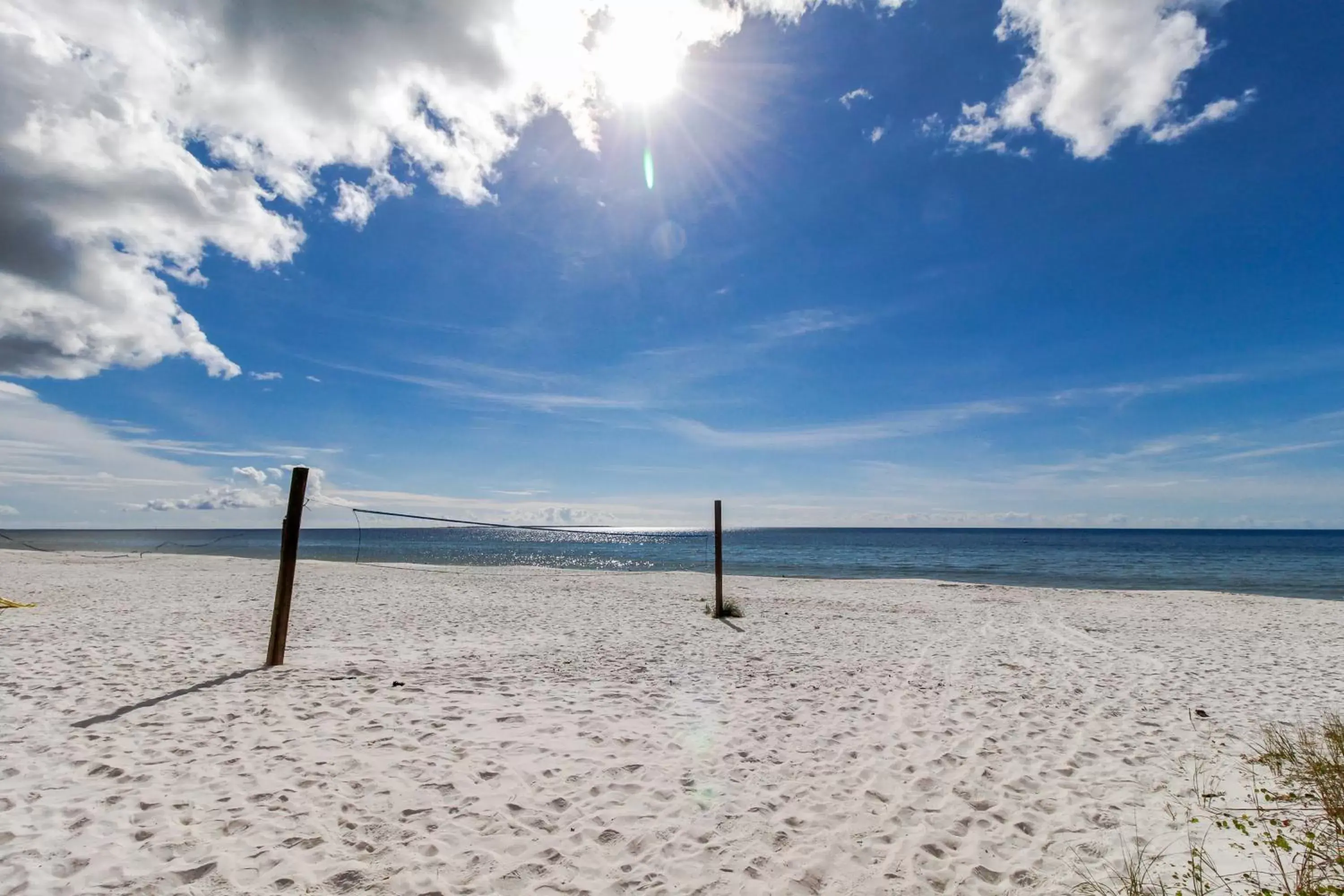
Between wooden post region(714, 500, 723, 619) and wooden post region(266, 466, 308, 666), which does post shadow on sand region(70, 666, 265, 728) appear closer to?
wooden post region(266, 466, 308, 666)

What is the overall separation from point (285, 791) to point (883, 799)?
4226 mm

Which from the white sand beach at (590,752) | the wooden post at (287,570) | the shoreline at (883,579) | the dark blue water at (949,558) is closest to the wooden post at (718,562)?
the white sand beach at (590,752)

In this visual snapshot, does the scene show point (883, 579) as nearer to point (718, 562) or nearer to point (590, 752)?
point (718, 562)

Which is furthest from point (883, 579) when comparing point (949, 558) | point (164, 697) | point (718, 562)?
point (164, 697)

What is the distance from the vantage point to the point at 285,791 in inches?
163

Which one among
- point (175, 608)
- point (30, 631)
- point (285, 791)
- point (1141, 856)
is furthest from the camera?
point (175, 608)

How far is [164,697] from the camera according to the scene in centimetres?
602

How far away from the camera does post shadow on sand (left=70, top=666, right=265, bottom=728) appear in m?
5.31

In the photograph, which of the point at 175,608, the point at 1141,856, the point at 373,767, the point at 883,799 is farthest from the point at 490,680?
the point at 175,608

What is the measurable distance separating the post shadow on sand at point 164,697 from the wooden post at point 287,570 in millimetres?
245

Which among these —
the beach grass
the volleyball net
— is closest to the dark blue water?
the volleyball net

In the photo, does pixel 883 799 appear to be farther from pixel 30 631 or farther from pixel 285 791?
pixel 30 631

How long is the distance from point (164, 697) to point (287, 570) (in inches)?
73.6

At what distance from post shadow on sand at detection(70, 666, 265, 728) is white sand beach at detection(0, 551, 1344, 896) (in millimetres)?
56
